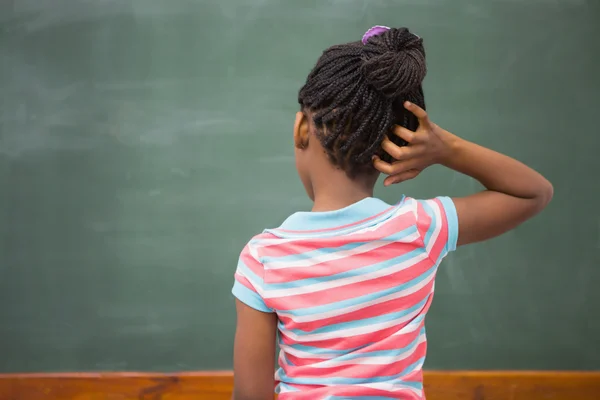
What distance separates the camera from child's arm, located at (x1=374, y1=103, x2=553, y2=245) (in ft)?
2.26

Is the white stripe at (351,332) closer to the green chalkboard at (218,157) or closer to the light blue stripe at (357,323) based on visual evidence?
the light blue stripe at (357,323)

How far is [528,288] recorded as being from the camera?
55.6 inches

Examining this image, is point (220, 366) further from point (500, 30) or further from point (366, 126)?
point (500, 30)

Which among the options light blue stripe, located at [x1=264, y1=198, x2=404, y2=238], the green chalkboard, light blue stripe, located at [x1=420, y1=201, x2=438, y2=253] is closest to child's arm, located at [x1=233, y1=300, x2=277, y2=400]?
light blue stripe, located at [x1=264, y1=198, x2=404, y2=238]

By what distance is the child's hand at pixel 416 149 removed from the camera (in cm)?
66

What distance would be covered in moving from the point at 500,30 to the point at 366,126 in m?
0.91

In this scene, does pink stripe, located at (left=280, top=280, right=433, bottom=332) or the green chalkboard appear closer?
pink stripe, located at (left=280, top=280, right=433, bottom=332)

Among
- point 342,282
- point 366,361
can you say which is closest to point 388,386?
point 366,361

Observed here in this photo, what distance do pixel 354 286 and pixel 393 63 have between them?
10.9 inches

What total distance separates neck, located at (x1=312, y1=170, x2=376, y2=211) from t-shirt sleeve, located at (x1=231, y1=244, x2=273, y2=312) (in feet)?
0.37

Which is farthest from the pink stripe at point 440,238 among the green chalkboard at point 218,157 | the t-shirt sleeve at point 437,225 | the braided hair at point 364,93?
the green chalkboard at point 218,157

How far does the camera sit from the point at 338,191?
0.71m

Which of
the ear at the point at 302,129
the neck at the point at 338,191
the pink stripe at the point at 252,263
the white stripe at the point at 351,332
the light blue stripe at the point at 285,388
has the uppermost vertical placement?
the ear at the point at 302,129

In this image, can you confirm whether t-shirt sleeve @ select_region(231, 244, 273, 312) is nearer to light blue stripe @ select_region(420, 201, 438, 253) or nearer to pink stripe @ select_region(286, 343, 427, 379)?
pink stripe @ select_region(286, 343, 427, 379)
